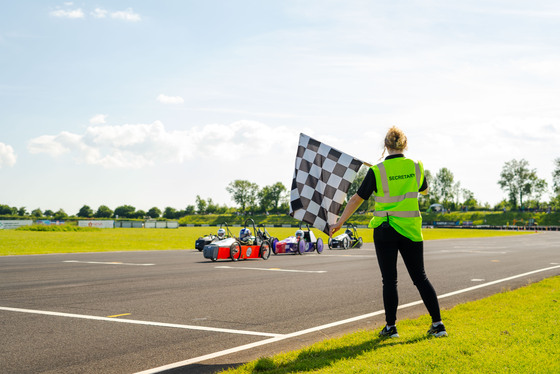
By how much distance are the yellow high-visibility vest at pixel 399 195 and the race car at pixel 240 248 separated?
32.5ft

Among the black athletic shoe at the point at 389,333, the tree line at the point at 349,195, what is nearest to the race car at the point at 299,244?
the black athletic shoe at the point at 389,333

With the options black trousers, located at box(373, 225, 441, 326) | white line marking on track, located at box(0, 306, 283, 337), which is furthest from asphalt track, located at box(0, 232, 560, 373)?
black trousers, located at box(373, 225, 441, 326)

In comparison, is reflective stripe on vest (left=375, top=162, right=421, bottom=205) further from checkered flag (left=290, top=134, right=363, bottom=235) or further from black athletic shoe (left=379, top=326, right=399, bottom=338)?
black athletic shoe (left=379, top=326, right=399, bottom=338)

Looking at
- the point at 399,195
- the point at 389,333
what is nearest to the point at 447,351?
the point at 389,333

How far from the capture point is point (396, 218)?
4516mm

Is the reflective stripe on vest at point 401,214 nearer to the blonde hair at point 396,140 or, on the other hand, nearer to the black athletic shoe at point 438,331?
the blonde hair at point 396,140

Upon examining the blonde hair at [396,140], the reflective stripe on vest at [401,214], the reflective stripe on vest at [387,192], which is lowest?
the reflective stripe on vest at [401,214]

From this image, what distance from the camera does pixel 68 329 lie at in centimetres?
538

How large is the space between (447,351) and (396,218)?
1.23 metres

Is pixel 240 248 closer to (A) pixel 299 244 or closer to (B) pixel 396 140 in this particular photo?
(A) pixel 299 244

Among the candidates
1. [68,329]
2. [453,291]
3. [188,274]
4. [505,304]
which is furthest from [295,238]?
[68,329]

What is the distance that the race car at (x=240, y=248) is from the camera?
14469mm

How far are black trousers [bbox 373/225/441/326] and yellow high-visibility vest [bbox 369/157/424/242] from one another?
7 cm

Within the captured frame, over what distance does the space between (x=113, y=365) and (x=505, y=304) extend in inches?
204
